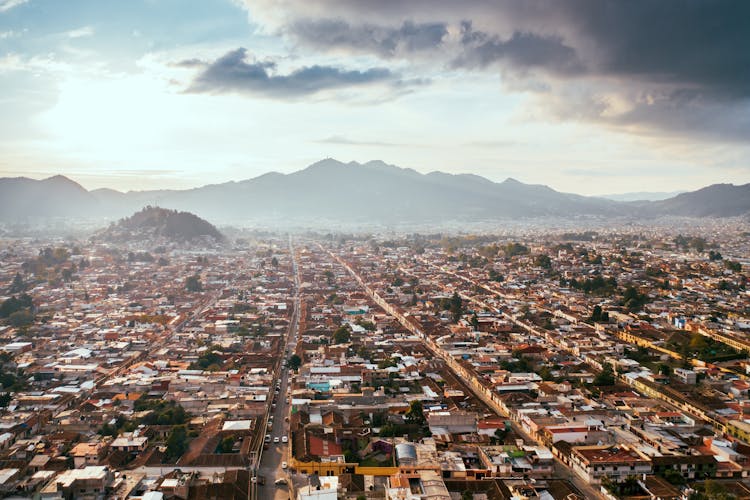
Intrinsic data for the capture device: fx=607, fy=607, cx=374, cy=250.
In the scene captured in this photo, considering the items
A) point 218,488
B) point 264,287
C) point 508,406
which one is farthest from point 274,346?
point 264,287

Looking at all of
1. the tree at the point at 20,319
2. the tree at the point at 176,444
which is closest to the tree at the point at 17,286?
the tree at the point at 20,319

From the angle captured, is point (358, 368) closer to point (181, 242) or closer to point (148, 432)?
point (148, 432)

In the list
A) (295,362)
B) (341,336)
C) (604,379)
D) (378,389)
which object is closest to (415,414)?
(378,389)

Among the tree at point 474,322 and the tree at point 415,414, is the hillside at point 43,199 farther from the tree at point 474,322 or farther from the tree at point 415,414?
the tree at point 415,414

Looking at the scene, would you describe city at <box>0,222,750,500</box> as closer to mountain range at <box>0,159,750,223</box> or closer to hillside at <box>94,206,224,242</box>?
hillside at <box>94,206,224,242</box>

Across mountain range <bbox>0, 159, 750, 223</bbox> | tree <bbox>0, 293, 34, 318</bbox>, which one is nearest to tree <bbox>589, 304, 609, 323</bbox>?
tree <bbox>0, 293, 34, 318</bbox>

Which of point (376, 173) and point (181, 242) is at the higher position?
point (376, 173)

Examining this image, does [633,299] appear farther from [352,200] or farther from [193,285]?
[352,200]
